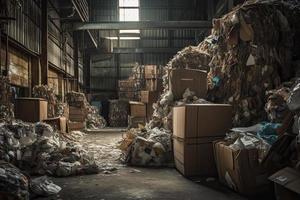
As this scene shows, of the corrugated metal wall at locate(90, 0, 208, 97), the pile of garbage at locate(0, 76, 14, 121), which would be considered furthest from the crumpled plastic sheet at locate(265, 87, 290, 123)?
the corrugated metal wall at locate(90, 0, 208, 97)

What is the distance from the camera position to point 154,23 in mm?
14148

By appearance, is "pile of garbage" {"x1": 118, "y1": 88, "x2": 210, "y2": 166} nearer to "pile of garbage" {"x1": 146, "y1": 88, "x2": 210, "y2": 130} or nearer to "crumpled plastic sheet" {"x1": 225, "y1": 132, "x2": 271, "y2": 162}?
"pile of garbage" {"x1": 146, "y1": 88, "x2": 210, "y2": 130}

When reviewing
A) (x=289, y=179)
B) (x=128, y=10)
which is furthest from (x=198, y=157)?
(x=128, y=10)

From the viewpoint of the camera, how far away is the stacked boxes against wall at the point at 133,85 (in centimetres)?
1570

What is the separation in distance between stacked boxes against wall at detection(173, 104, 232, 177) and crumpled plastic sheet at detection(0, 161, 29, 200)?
2.40 metres

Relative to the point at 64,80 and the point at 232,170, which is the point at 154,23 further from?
the point at 232,170

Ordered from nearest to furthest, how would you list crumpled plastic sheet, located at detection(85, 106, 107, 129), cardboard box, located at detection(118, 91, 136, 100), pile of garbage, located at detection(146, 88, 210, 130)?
1. pile of garbage, located at detection(146, 88, 210, 130)
2. crumpled plastic sheet, located at detection(85, 106, 107, 129)
3. cardboard box, located at detection(118, 91, 136, 100)

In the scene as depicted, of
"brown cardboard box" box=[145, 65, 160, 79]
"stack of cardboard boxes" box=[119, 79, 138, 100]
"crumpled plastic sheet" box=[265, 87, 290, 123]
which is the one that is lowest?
"crumpled plastic sheet" box=[265, 87, 290, 123]

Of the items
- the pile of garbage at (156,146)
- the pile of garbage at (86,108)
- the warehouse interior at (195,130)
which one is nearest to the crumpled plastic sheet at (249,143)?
the warehouse interior at (195,130)

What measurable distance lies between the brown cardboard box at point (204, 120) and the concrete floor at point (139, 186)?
0.73 m

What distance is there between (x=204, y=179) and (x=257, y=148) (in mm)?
1228

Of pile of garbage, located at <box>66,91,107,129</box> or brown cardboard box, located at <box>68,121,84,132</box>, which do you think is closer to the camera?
brown cardboard box, located at <box>68,121,84,132</box>

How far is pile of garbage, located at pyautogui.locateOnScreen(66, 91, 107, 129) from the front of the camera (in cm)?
1485

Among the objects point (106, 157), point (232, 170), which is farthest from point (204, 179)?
point (106, 157)
